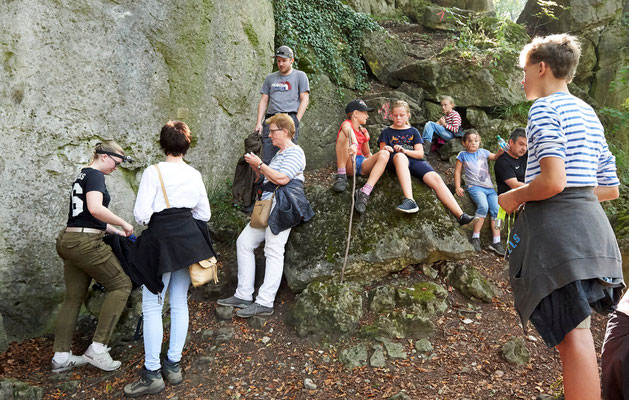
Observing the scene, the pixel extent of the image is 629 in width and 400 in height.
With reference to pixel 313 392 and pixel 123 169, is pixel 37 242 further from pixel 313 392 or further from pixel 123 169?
pixel 313 392

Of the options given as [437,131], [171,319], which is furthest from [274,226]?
[437,131]

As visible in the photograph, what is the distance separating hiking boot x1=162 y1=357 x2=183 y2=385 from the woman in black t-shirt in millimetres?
619

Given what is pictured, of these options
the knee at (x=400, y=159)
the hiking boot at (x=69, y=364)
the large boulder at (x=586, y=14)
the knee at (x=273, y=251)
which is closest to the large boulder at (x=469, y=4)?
the large boulder at (x=586, y=14)

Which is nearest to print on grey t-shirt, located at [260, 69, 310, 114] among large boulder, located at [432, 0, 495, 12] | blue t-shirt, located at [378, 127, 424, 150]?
blue t-shirt, located at [378, 127, 424, 150]

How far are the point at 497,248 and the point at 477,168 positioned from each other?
117cm

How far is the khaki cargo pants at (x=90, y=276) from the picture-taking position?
367 cm

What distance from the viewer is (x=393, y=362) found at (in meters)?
3.48

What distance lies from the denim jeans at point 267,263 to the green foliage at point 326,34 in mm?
4977

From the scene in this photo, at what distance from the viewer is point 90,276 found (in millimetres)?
3947

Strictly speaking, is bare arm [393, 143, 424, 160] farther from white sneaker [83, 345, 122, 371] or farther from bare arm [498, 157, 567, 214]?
white sneaker [83, 345, 122, 371]

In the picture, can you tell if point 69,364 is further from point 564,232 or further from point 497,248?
point 497,248

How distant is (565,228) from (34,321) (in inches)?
201

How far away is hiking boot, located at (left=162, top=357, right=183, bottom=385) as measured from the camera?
3445 millimetres

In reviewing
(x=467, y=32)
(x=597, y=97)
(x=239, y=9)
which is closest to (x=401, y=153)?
(x=239, y=9)
